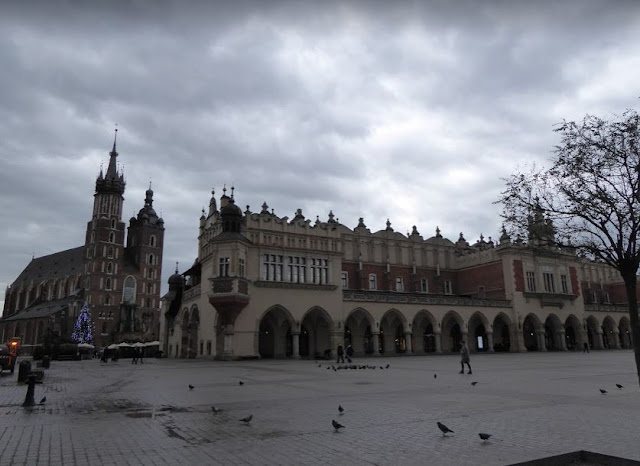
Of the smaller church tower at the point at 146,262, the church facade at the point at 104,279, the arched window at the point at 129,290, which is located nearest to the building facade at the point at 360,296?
the church facade at the point at 104,279

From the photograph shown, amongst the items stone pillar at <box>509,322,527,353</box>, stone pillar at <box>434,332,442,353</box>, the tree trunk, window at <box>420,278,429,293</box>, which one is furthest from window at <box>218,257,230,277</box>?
stone pillar at <box>509,322,527,353</box>

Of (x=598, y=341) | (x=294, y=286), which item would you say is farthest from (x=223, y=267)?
(x=598, y=341)

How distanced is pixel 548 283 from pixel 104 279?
86.8 metres

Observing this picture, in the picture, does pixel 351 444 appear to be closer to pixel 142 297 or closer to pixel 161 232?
pixel 142 297

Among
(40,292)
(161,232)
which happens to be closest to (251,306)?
(161,232)

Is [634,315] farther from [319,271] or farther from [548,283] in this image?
[548,283]

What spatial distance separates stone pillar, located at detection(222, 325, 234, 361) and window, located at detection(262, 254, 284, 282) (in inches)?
215

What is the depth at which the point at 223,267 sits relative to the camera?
38.6 metres

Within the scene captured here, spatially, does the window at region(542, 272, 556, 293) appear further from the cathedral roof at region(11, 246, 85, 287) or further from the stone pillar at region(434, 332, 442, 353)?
the cathedral roof at region(11, 246, 85, 287)

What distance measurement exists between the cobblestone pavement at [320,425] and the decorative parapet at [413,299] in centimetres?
2928

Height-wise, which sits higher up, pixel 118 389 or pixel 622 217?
Answer: pixel 622 217

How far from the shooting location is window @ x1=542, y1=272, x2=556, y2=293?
55875mm

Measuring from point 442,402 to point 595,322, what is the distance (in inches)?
2261

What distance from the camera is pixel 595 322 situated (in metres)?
59.6
